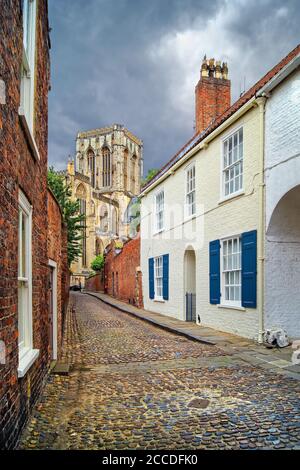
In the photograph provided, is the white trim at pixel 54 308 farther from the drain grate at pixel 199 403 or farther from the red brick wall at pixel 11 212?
the drain grate at pixel 199 403

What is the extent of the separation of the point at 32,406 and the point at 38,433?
60 cm

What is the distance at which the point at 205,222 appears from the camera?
40.3 feet

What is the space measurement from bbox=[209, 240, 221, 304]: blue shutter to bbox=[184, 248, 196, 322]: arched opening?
2.57 metres

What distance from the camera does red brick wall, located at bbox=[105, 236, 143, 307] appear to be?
68.7 feet

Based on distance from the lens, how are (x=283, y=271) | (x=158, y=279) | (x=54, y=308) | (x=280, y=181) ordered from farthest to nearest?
(x=158, y=279), (x=283, y=271), (x=280, y=181), (x=54, y=308)

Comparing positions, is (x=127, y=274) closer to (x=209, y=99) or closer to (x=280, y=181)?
(x=209, y=99)

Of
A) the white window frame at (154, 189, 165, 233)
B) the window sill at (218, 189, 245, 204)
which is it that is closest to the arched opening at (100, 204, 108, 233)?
the white window frame at (154, 189, 165, 233)

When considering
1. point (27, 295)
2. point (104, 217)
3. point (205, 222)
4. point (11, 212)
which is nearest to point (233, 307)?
point (205, 222)

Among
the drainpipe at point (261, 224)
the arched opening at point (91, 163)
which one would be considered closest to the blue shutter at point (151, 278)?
the drainpipe at point (261, 224)

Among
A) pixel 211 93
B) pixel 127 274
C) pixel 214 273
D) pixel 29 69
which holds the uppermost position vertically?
pixel 211 93

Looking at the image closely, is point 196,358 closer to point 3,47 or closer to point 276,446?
point 276,446

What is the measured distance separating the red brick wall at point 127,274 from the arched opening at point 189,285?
598 centimetres

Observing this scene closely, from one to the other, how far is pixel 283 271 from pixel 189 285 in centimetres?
569

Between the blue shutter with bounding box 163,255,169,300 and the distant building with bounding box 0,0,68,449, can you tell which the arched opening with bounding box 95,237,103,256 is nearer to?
the blue shutter with bounding box 163,255,169,300
